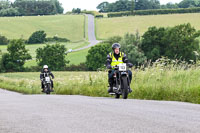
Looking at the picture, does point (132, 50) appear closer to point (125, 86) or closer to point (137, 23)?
point (137, 23)

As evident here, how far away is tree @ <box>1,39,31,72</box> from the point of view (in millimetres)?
91625

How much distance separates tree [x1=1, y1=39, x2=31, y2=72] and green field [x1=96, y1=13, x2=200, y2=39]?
31146 mm

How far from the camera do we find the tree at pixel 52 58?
95012 mm

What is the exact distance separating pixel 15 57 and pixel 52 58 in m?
8.26

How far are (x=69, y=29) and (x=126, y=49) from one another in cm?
6051

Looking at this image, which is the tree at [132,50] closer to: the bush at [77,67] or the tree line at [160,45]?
the tree line at [160,45]

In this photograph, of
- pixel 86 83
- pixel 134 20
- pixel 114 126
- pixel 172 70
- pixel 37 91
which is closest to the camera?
pixel 114 126

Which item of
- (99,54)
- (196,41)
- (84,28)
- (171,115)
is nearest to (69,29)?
(84,28)

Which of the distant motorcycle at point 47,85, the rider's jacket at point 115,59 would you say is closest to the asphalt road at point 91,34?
the distant motorcycle at point 47,85

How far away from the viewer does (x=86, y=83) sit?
1900 cm

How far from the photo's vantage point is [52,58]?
320 ft

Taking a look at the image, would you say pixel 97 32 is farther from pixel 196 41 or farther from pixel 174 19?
pixel 196 41

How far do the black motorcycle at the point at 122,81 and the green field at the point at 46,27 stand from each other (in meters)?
113

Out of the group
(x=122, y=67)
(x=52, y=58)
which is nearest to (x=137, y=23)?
(x=52, y=58)
